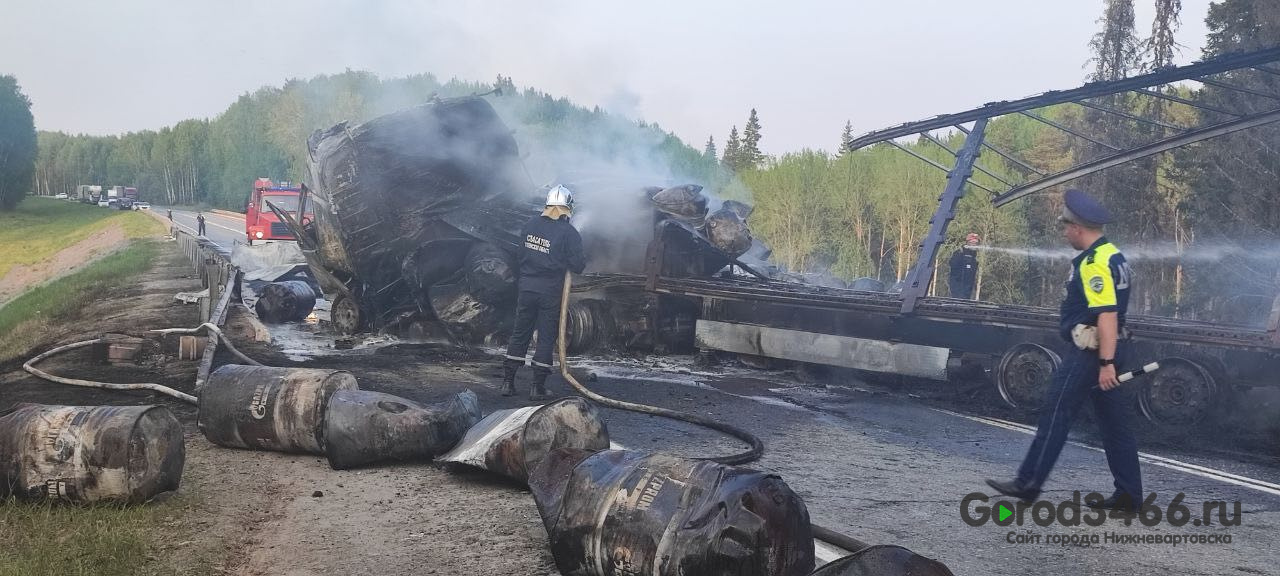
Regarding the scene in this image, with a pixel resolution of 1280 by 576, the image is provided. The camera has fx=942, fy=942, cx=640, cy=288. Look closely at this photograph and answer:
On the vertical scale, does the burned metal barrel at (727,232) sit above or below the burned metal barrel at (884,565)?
above

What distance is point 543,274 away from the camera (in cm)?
836

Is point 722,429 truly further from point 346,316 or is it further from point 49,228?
point 49,228

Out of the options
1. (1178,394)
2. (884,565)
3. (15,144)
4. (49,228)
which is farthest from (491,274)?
(15,144)

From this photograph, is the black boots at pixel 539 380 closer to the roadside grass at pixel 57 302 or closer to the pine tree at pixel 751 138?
the roadside grass at pixel 57 302

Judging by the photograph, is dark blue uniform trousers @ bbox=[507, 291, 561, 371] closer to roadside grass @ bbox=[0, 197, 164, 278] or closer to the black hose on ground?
the black hose on ground

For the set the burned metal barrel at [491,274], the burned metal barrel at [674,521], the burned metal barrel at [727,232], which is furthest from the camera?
the burned metal barrel at [727,232]

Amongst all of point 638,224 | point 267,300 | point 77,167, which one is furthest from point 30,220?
point 77,167

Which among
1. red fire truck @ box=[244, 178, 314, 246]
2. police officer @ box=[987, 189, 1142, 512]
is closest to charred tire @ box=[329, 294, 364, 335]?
police officer @ box=[987, 189, 1142, 512]

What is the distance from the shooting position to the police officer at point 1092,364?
4.68 m

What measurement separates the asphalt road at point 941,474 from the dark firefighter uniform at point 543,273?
0.72 m

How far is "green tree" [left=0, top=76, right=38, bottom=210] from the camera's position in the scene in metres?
83.8

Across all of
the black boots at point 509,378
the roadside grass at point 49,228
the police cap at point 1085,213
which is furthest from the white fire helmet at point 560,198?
the roadside grass at point 49,228

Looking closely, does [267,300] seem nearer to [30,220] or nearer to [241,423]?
[241,423]

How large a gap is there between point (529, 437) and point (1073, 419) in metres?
2.81
